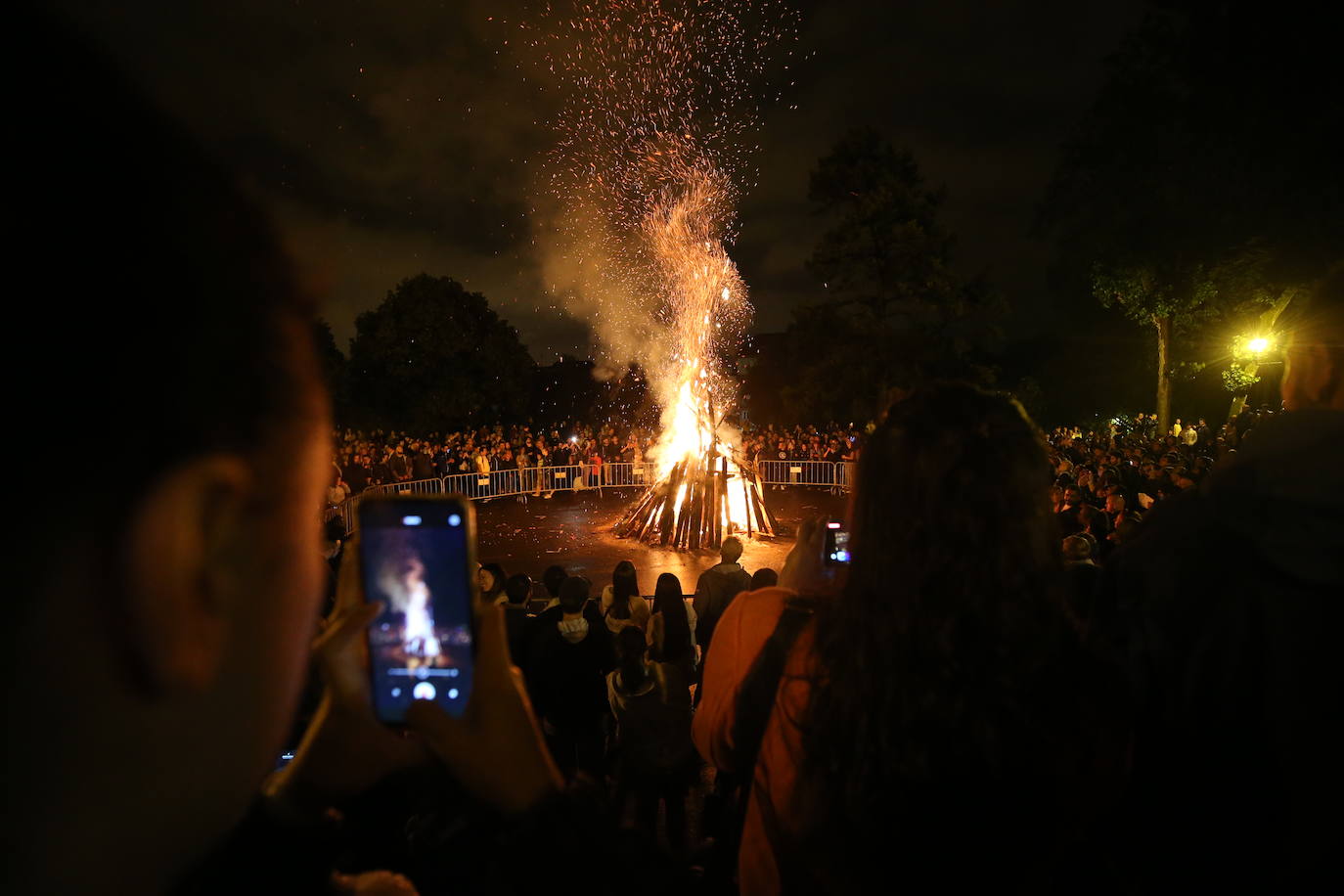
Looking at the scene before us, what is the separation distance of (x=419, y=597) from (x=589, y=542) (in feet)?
51.6

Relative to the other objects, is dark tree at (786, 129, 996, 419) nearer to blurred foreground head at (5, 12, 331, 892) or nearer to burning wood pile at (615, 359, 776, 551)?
burning wood pile at (615, 359, 776, 551)

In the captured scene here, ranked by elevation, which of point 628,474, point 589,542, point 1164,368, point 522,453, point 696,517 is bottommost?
point 589,542

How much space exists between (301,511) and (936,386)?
1391mm

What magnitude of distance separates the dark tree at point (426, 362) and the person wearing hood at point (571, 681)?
32906 mm

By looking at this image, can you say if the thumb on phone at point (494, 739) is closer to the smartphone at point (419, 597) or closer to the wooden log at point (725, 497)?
the smartphone at point (419, 597)

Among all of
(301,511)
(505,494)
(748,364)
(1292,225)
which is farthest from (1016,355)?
(301,511)

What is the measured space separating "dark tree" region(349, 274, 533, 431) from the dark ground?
15.1 metres

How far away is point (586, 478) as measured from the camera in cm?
2548

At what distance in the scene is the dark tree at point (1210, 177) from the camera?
1284 centimetres

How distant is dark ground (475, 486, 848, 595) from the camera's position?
14.5m

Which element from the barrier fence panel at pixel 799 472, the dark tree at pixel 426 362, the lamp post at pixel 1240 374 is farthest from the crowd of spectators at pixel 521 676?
the dark tree at pixel 426 362

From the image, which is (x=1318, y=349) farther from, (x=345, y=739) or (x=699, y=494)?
(x=699, y=494)

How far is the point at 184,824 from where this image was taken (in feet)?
2.43

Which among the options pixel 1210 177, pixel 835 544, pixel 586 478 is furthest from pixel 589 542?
pixel 1210 177
